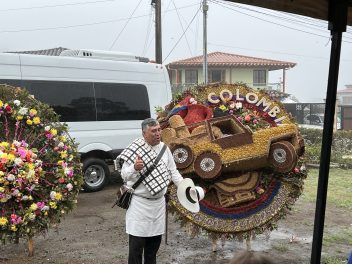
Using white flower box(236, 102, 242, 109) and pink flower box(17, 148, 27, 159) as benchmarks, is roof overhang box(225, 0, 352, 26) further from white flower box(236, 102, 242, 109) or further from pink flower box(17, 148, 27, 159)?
pink flower box(17, 148, 27, 159)

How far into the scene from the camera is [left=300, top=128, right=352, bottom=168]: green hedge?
14.5m

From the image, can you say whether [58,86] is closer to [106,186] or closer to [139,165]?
[106,186]

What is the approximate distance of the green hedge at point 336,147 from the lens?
14477mm

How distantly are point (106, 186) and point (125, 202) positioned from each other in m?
6.50

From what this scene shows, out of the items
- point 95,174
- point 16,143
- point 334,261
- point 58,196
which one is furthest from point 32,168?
point 95,174

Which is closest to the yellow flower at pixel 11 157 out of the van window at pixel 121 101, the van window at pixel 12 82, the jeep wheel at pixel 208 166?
the jeep wheel at pixel 208 166

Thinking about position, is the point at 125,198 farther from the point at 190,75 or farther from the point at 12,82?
the point at 190,75

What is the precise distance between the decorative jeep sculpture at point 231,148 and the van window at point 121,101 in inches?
166

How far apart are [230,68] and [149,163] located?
109ft

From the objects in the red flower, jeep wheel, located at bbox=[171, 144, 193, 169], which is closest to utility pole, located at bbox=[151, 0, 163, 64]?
jeep wheel, located at bbox=[171, 144, 193, 169]

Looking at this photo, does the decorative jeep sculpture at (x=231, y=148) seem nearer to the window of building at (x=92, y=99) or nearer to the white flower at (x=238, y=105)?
the white flower at (x=238, y=105)

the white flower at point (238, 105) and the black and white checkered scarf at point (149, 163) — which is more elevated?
the white flower at point (238, 105)

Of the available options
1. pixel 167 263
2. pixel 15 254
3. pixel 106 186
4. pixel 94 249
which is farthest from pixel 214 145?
pixel 106 186

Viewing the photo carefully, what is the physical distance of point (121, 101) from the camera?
973 cm
